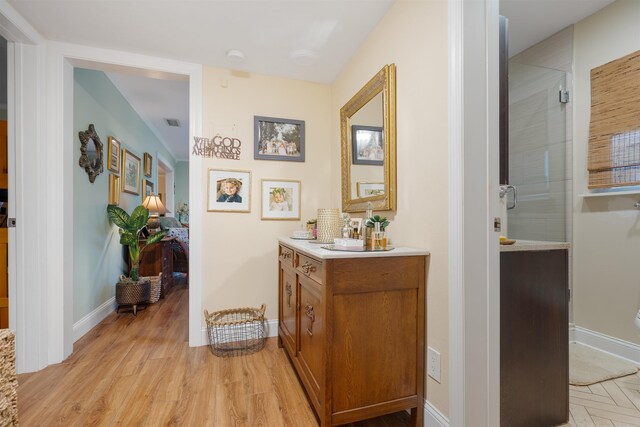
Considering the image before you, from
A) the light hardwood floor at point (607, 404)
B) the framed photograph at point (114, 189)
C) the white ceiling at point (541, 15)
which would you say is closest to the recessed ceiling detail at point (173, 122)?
the framed photograph at point (114, 189)

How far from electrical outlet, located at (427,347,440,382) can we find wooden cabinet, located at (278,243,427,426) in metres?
0.04

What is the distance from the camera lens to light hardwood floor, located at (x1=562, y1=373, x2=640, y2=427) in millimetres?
1486

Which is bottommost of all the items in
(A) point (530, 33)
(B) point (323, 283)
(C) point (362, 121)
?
(B) point (323, 283)

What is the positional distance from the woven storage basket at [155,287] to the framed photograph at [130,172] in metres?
1.17

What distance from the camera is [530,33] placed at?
252 centimetres

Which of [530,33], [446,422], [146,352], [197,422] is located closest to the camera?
[446,422]

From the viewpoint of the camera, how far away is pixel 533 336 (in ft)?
4.44

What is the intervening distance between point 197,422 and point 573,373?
2.38 m

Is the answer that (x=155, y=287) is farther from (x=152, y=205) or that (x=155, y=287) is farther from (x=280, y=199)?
(x=280, y=199)

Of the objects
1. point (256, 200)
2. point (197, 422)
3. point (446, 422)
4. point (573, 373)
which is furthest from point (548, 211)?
point (197, 422)

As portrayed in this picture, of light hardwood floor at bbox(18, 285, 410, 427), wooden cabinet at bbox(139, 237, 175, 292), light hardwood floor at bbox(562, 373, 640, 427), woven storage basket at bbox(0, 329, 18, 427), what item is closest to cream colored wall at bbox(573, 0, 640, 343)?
light hardwood floor at bbox(562, 373, 640, 427)

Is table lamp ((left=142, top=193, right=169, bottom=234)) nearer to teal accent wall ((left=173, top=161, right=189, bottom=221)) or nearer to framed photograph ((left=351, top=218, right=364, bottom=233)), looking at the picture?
framed photograph ((left=351, top=218, right=364, bottom=233))

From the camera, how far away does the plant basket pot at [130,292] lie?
310 cm

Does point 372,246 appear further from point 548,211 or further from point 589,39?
point 589,39
